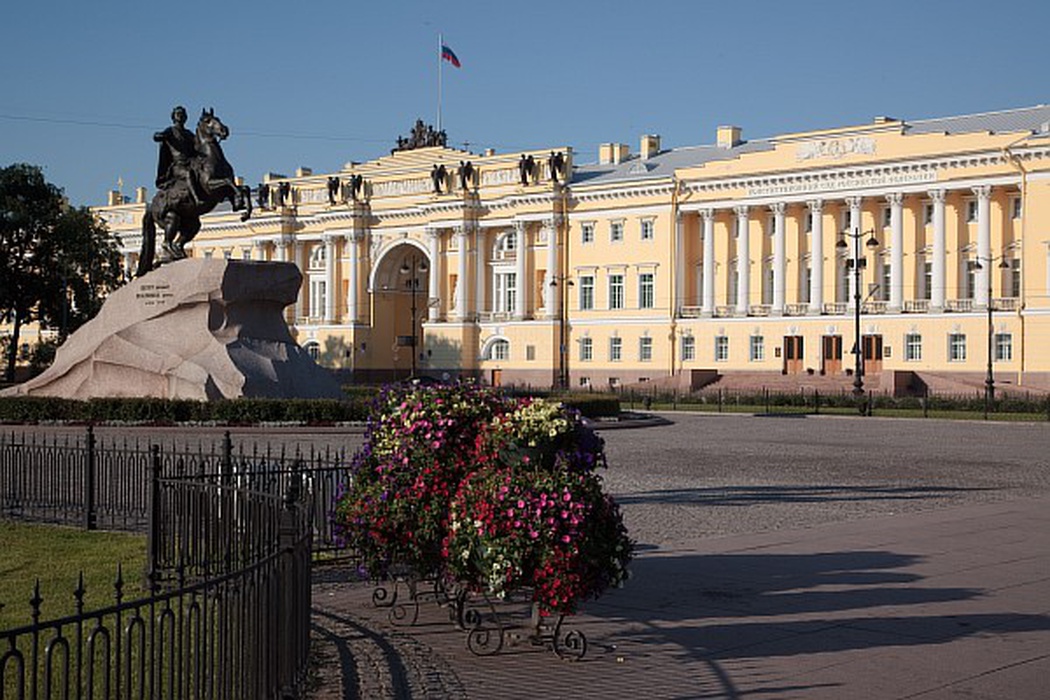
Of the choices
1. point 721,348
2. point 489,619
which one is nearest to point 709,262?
point 721,348

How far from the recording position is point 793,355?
7681cm

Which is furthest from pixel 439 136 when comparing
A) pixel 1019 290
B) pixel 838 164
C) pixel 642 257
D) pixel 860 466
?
pixel 860 466

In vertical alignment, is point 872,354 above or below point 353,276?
below

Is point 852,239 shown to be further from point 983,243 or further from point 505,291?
point 505,291

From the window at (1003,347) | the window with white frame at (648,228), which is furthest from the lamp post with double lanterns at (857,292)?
the window with white frame at (648,228)

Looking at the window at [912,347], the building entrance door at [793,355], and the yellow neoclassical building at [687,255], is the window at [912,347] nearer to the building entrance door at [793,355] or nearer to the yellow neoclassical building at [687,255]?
the yellow neoclassical building at [687,255]

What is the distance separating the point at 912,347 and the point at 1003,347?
16.8ft

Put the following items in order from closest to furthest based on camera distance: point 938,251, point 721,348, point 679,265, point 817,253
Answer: point 938,251 < point 817,253 < point 721,348 < point 679,265

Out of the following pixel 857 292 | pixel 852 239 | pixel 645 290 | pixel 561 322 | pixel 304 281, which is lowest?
pixel 561 322

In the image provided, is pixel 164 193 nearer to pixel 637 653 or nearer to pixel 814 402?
pixel 637 653

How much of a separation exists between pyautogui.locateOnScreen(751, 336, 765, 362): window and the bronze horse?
4941cm

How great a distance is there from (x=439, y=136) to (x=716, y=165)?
29748 mm

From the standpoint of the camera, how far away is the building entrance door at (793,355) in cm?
7625

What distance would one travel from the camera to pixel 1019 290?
6925 cm
